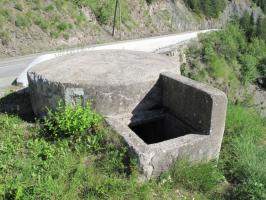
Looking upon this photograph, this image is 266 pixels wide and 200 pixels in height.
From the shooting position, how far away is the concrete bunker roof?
224 inches

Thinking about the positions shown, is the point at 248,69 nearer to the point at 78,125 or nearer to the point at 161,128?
the point at 161,128

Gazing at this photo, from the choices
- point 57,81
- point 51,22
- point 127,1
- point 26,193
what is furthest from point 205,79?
point 127,1

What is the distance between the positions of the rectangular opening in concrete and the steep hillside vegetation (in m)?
14.5

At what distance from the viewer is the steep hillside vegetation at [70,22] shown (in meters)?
20.3

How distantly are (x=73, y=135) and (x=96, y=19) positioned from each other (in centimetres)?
2354

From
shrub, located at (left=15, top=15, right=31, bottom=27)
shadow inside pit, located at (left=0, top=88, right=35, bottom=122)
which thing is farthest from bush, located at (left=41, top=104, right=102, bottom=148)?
shrub, located at (left=15, top=15, right=31, bottom=27)

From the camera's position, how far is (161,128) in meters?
6.33

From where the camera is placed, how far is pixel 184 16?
45250 mm

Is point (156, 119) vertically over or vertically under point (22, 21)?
under

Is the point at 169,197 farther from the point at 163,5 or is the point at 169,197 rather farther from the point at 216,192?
the point at 163,5

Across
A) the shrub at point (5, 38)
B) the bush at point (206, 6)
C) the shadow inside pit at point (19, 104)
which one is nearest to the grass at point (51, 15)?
the shrub at point (5, 38)

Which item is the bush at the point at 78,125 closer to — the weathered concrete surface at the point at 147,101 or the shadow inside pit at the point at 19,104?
the weathered concrete surface at the point at 147,101

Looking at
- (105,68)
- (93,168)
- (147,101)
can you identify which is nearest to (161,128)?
(147,101)

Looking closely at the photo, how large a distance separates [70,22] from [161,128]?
19368 mm
